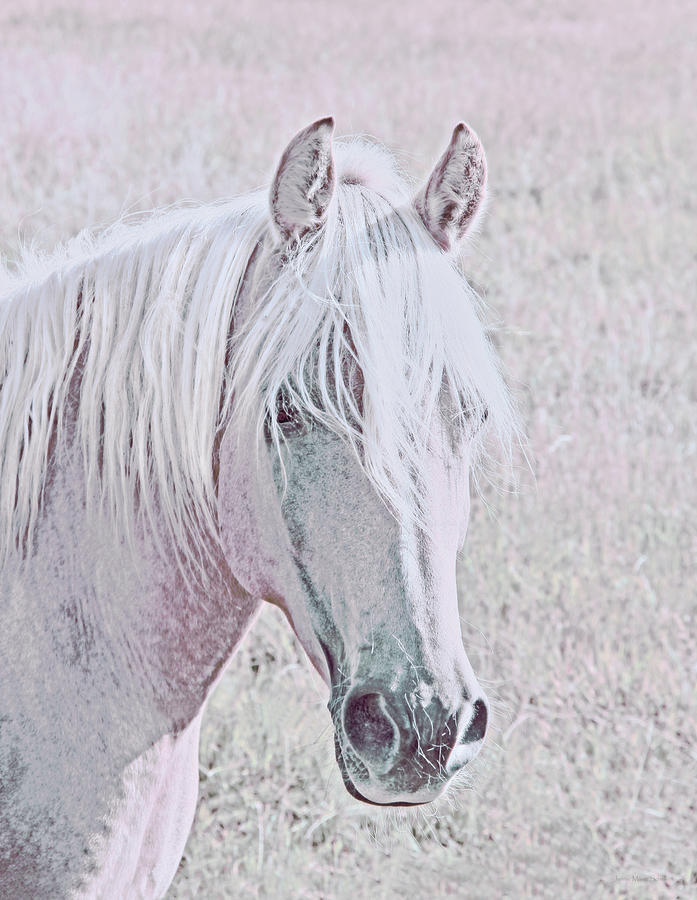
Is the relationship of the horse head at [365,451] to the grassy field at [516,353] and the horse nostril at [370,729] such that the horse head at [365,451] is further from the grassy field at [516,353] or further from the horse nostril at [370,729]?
the grassy field at [516,353]

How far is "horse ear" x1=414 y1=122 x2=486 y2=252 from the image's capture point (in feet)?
6.10

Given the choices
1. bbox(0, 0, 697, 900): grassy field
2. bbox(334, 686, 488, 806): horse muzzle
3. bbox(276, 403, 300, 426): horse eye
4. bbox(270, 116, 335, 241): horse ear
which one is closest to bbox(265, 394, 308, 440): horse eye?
bbox(276, 403, 300, 426): horse eye

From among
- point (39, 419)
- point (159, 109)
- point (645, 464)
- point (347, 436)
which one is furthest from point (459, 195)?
point (159, 109)

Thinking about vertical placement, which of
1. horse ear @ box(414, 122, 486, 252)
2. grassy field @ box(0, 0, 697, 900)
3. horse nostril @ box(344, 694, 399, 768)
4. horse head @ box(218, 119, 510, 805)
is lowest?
grassy field @ box(0, 0, 697, 900)

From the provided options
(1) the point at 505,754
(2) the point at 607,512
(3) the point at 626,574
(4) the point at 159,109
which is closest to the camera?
(1) the point at 505,754

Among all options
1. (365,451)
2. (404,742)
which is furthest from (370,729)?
(365,451)

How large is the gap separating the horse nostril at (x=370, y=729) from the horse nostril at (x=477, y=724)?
0.13 meters

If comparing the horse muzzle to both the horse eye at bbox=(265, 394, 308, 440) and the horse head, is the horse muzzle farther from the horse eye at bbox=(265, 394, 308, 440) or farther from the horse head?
the horse eye at bbox=(265, 394, 308, 440)

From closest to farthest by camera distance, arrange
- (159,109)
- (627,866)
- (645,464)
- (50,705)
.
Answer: (50,705)
(627,866)
(645,464)
(159,109)

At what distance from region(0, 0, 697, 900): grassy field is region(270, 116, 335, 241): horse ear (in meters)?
0.64

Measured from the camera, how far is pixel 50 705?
1.83 metres

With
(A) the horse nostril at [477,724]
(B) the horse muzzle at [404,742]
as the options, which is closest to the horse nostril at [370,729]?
(B) the horse muzzle at [404,742]

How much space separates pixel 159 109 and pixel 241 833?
23.3 ft

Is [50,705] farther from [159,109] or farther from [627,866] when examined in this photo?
[159,109]
